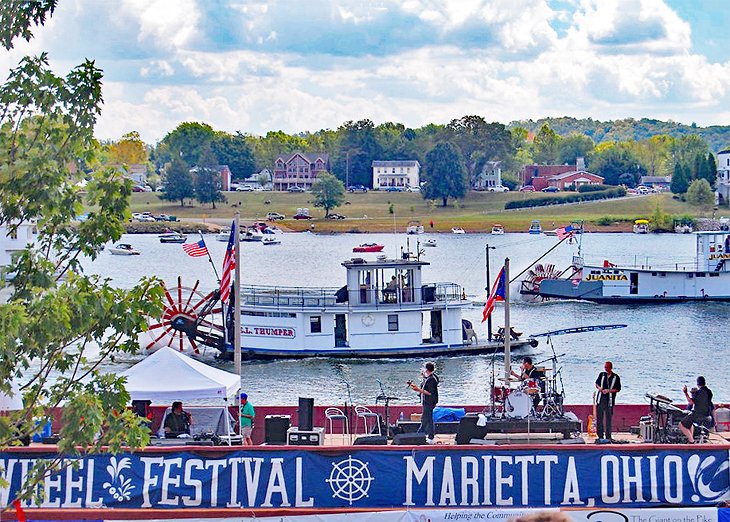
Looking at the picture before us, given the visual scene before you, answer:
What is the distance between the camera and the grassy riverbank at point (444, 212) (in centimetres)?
17338

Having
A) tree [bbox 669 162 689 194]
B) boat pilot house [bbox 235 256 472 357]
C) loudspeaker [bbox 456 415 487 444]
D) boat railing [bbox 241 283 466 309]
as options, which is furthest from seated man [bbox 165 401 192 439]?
tree [bbox 669 162 689 194]

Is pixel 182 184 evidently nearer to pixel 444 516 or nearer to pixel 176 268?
pixel 176 268

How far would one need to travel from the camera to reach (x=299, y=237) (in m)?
167

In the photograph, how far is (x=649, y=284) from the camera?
81.9 metres

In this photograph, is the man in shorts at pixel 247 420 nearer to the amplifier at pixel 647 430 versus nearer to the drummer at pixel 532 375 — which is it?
the drummer at pixel 532 375

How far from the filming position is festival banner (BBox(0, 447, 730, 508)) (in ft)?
56.8

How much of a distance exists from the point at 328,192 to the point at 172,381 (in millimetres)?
162659

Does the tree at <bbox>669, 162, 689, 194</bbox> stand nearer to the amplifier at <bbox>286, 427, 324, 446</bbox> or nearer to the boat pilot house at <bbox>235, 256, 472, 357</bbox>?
the boat pilot house at <bbox>235, 256, 472, 357</bbox>

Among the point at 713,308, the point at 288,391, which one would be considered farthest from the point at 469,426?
the point at 713,308

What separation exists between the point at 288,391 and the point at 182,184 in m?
152

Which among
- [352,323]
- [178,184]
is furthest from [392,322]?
[178,184]

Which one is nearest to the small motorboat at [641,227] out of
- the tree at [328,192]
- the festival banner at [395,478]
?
the tree at [328,192]

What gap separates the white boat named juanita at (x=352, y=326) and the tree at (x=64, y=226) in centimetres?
3651

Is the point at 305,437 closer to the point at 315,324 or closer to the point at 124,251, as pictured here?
the point at 315,324
